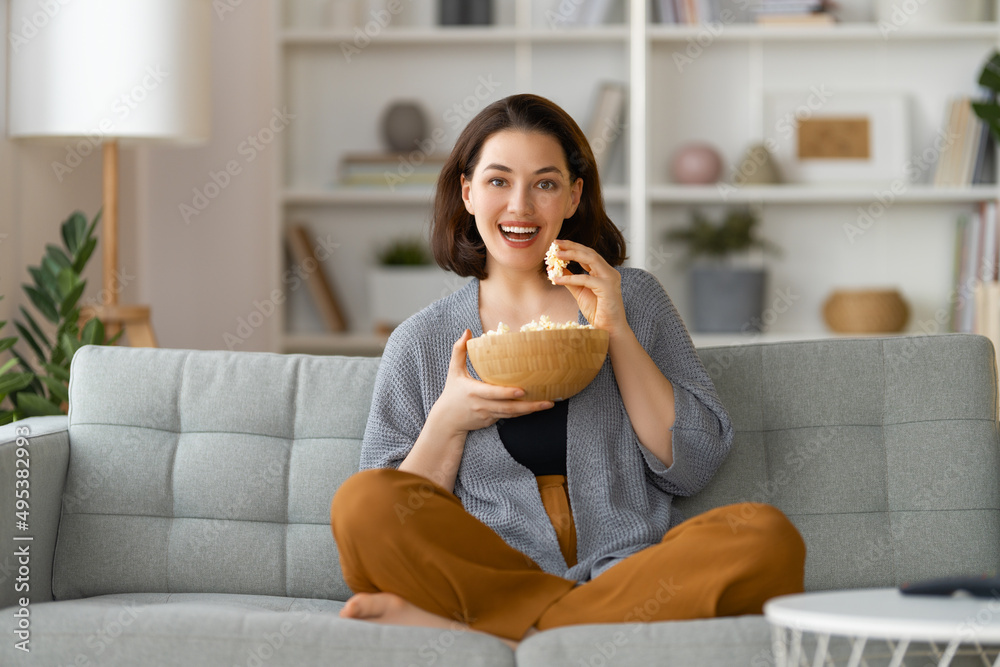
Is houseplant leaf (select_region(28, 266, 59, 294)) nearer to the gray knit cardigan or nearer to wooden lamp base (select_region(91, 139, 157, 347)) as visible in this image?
wooden lamp base (select_region(91, 139, 157, 347))

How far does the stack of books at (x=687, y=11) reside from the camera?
3492 mm

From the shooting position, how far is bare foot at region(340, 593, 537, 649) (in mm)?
1416

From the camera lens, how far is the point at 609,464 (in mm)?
1672

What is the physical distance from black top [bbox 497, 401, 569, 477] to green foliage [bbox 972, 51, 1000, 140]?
2.26 metres

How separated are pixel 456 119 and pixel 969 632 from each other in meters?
2.92

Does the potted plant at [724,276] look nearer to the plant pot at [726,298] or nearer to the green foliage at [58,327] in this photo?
the plant pot at [726,298]

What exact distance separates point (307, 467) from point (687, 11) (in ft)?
7.81

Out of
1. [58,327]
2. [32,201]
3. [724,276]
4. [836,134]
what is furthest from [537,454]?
[836,134]

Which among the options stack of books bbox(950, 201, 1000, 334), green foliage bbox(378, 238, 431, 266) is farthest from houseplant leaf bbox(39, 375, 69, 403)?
stack of books bbox(950, 201, 1000, 334)

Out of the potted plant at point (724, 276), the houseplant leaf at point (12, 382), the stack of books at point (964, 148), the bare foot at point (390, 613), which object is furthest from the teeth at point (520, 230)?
the stack of books at point (964, 148)

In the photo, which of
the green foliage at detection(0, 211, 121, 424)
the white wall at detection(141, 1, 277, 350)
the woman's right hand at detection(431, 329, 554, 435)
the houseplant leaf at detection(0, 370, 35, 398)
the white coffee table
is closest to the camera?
the white coffee table

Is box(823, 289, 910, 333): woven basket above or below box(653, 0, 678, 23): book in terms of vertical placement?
below

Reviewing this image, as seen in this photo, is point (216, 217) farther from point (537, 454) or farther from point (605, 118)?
point (537, 454)

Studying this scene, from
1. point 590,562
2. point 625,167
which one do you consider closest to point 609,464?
point 590,562
